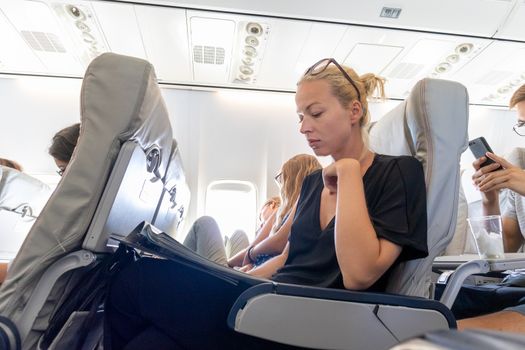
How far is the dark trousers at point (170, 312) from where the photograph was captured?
893 millimetres

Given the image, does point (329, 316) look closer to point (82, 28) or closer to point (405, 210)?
point (405, 210)

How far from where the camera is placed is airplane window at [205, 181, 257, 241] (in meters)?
4.70

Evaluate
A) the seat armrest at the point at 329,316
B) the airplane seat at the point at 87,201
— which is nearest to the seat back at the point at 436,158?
the seat armrest at the point at 329,316

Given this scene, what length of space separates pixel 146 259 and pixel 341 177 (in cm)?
59

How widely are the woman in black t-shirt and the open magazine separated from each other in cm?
3

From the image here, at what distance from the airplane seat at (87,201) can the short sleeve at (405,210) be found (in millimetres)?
741

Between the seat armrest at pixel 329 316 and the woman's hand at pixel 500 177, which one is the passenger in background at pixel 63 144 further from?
the woman's hand at pixel 500 177

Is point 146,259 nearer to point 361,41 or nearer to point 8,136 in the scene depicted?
point 361,41

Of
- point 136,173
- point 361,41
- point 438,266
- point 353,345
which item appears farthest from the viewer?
point 361,41

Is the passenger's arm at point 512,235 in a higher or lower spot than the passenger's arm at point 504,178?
lower

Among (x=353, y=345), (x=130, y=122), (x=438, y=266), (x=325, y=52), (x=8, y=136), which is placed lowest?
(x=353, y=345)

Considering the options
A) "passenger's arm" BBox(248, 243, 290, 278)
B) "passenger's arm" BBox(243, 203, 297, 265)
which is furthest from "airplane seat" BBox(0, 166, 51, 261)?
"passenger's arm" BBox(248, 243, 290, 278)

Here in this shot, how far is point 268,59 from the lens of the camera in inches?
161

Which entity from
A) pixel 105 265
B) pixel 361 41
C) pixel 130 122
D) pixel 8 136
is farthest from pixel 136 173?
pixel 8 136
